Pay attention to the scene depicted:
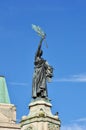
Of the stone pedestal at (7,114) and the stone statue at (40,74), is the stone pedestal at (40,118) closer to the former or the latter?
the stone statue at (40,74)

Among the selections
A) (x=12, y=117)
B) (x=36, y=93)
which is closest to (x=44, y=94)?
(x=36, y=93)

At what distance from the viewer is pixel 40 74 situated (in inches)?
880

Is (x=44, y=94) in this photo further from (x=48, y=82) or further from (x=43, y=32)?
(x=43, y=32)

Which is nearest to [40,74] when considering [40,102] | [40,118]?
[40,102]

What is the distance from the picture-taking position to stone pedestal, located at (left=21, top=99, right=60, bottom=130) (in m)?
20.6

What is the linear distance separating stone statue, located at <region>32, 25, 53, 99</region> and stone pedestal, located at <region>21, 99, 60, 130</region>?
0.45 metres

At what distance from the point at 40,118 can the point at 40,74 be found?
254 cm

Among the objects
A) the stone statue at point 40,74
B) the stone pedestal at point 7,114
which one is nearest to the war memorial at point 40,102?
the stone statue at point 40,74

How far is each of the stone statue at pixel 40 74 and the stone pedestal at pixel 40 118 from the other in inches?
17.6

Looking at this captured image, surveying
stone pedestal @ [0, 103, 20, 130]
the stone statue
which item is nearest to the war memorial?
the stone statue

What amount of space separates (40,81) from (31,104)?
127cm

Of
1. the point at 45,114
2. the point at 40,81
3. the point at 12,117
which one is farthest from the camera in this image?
the point at 12,117

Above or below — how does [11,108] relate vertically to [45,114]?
above

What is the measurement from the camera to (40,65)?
22578 mm
